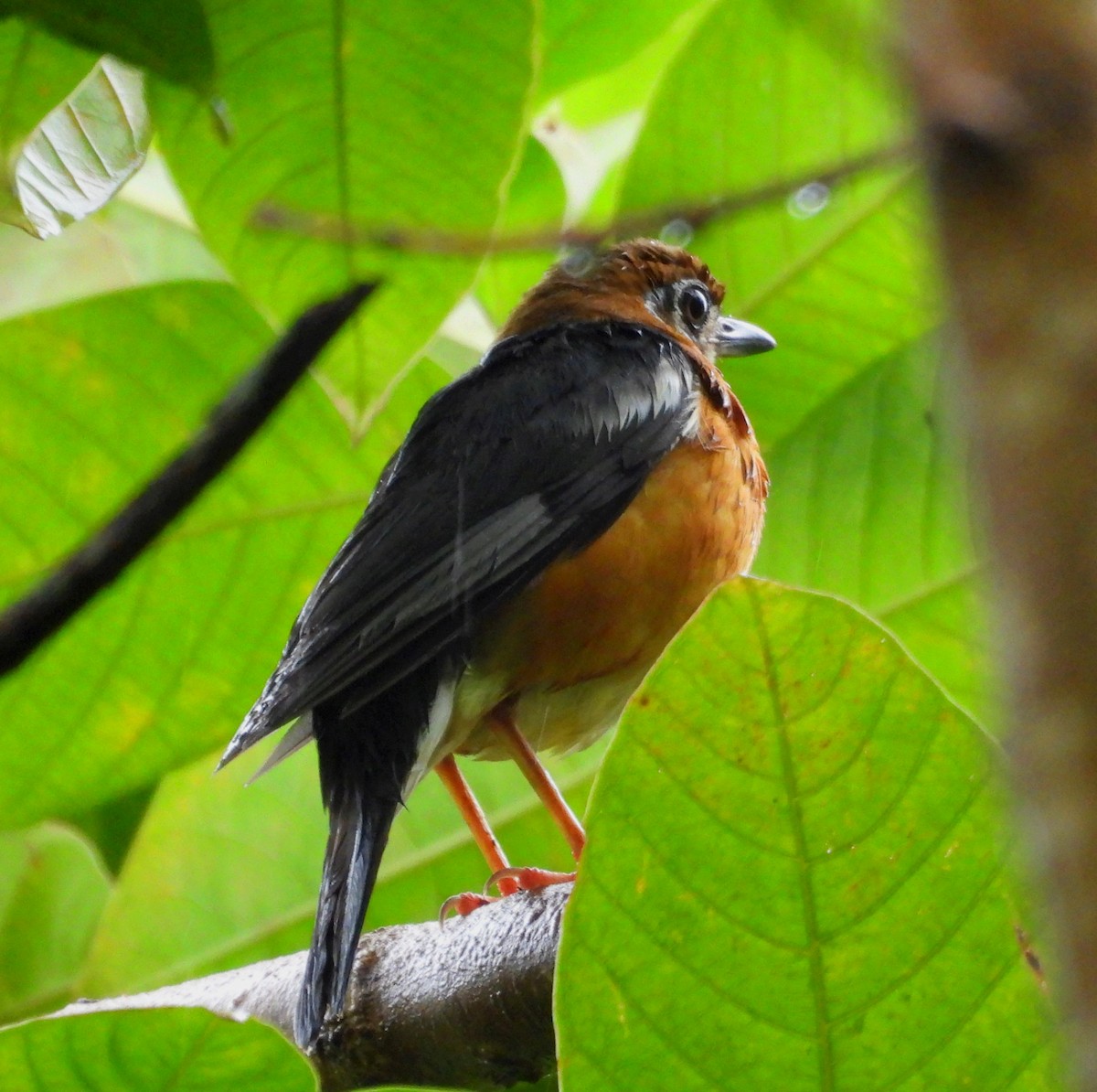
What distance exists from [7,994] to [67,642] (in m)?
1.18

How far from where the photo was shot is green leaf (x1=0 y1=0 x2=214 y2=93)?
2332mm

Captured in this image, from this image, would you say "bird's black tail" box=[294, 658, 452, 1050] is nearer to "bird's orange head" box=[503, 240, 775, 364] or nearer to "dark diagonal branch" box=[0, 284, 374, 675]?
"bird's orange head" box=[503, 240, 775, 364]

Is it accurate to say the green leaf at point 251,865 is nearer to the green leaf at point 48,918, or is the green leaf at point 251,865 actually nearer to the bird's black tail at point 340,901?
the green leaf at point 48,918

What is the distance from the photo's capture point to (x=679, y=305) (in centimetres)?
522

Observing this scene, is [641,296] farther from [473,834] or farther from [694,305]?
[473,834]

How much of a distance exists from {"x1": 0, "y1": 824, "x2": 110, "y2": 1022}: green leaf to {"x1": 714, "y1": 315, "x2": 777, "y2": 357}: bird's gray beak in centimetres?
231

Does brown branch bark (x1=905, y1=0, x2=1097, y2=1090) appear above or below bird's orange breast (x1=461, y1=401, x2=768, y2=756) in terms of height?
above

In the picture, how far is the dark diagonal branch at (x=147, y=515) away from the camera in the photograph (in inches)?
50.0

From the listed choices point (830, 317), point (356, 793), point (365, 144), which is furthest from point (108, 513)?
point (830, 317)

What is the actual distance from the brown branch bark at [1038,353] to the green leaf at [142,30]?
1.92 metres

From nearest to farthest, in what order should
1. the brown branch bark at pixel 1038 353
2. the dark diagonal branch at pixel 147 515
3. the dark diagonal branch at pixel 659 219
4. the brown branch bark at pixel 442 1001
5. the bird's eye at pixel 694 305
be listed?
the brown branch bark at pixel 1038 353
the dark diagonal branch at pixel 147 515
the dark diagonal branch at pixel 659 219
the brown branch bark at pixel 442 1001
the bird's eye at pixel 694 305

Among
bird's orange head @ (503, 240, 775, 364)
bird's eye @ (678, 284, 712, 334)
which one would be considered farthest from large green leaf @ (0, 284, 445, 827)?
bird's eye @ (678, 284, 712, 334)

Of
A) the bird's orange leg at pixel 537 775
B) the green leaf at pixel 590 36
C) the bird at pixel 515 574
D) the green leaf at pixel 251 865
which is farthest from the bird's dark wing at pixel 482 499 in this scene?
the green leaf at pixel 590 36

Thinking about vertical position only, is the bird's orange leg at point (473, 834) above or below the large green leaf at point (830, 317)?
below
